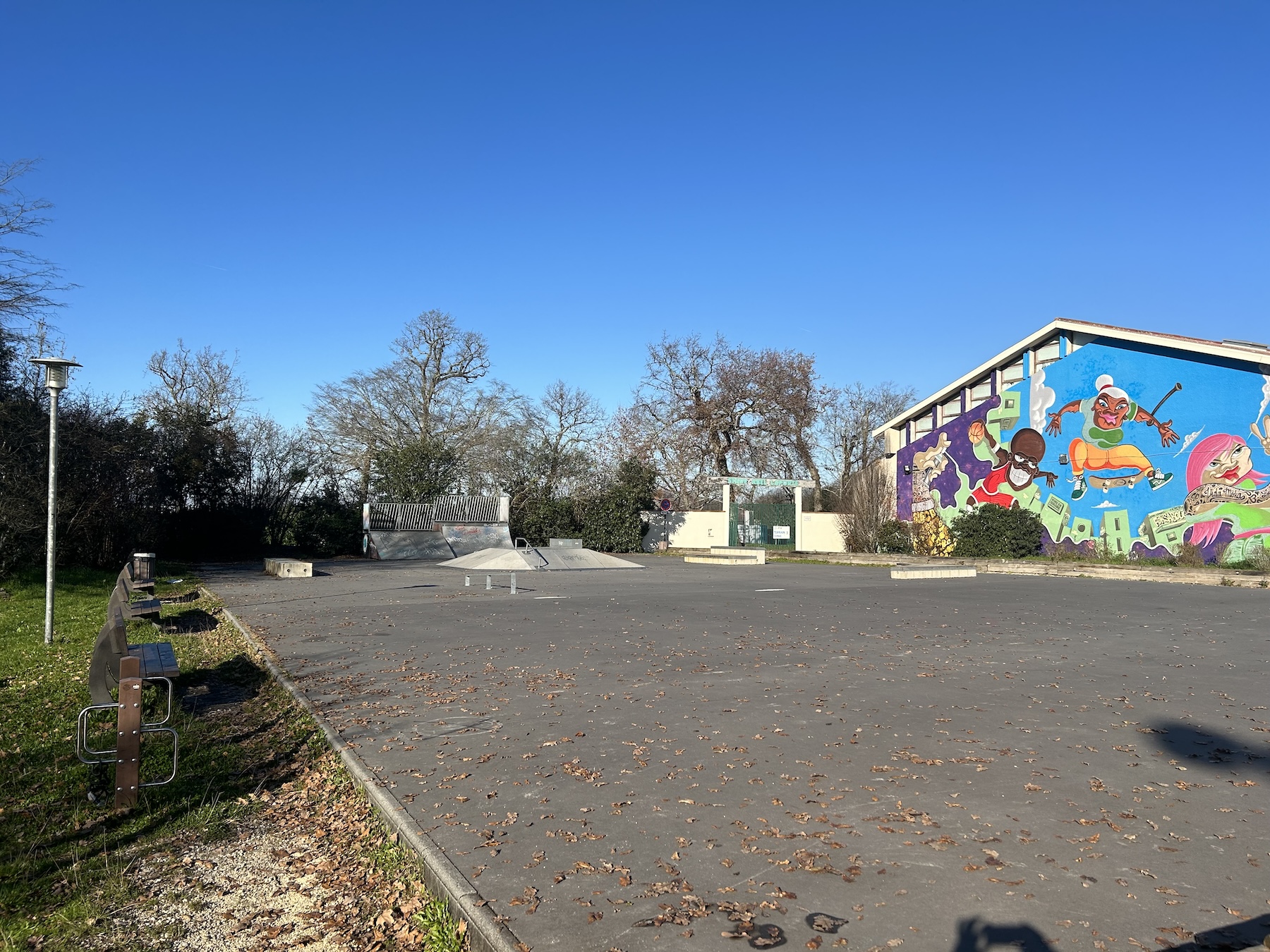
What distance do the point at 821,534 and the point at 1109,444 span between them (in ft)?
39.8

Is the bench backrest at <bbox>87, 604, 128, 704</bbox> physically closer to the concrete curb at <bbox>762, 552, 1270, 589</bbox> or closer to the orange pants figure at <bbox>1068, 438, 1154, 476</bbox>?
the concrete curb at <bbox>762, 552, 1270, 589</bbox>

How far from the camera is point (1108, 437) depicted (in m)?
26.1

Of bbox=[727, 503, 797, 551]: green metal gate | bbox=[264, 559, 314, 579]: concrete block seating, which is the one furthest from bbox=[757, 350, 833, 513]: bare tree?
bbox=[264, 559, 314, 579]: concrete block seating

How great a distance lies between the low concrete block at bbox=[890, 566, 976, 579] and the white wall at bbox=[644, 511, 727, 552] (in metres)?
14.9

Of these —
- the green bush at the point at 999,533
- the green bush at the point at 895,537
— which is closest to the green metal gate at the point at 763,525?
the green bush at the point at 895,537

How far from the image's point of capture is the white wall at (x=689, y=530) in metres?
38.6

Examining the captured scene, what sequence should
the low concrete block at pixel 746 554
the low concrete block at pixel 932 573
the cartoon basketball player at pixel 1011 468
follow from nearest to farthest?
the low concrete block at pixel 932 573, the cartoon basketball player at pixel 1011 468, the low concrete block at pixel 746 554

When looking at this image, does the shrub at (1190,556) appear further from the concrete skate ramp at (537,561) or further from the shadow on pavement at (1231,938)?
the shadow on pavement at (1231,938)

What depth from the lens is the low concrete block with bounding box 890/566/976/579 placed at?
2315cm

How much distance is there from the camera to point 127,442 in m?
23.4

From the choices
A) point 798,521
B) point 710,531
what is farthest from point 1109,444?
point 710,531

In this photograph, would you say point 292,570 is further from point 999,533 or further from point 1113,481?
point 1113,481

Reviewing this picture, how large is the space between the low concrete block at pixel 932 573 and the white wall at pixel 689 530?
48.9ft

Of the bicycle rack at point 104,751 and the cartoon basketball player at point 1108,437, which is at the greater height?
the cartoon basketball player at point 1108,437
